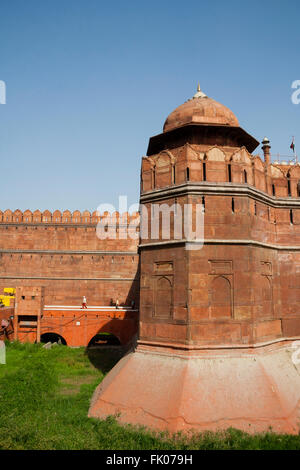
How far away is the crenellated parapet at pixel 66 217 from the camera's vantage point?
880 inches

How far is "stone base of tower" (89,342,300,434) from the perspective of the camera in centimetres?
620

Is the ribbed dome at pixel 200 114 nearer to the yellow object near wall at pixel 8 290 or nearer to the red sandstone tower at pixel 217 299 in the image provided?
the red sandstone tower at pixel 217 299

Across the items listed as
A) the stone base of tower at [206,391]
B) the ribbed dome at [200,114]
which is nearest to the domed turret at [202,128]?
the ribbed dome at [200,114]

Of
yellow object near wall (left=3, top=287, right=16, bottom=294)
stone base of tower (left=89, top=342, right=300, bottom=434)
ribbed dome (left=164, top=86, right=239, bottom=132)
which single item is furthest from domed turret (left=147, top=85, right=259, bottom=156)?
yellow object near wall (left=3, top=287, right=16, bottom=294)

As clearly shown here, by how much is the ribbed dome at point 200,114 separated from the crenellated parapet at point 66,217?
41.7 feet

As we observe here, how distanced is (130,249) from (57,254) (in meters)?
4.83

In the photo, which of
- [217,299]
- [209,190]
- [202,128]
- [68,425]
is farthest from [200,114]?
[68,425]

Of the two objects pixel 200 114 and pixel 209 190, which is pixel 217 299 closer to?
pixel 209 190

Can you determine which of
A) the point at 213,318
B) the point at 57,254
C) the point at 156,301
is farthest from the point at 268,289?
the point at 57,254

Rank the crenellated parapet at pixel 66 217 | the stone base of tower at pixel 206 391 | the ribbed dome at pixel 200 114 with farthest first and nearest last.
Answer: the crenellated parapet at pixel 66 217 → the ribbed dome at pixel 200 114 → the stone base of tower at pixel 206 391

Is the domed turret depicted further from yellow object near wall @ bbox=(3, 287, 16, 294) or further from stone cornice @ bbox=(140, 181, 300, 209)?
yellow object near wall @ bbox=(3, 287, 16, 294)
